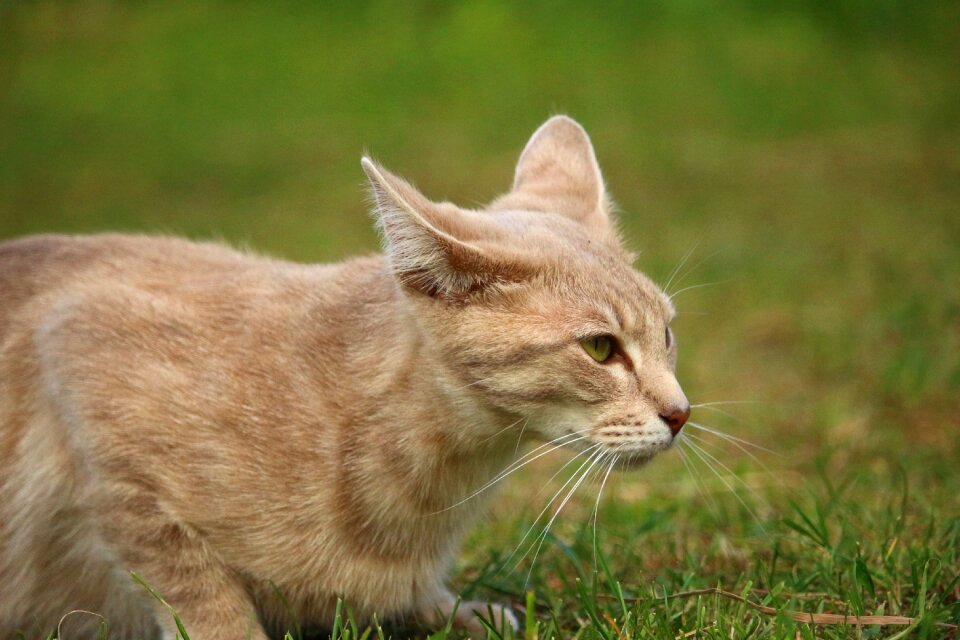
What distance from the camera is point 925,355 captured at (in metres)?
5.45

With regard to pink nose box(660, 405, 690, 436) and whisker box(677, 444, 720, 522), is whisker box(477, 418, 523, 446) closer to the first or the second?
pink nose box(660, 405, 690, 436)

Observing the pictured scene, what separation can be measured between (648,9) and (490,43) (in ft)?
5.04

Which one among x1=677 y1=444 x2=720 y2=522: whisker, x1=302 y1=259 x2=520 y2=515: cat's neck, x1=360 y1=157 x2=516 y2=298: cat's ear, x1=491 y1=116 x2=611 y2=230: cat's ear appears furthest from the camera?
x1=677 y1=444 x2=720 y2=522: whisker

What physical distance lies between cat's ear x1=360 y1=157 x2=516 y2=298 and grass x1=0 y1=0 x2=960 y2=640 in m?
2.76

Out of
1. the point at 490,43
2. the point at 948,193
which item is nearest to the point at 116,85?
the point at 490,43

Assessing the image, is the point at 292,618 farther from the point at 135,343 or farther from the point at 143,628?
the point at 135,343

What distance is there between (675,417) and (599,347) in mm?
253

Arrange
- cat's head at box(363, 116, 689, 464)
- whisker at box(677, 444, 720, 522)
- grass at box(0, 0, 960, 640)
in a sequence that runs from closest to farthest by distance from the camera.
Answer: cat's head at box(363, 116, 689, 464), whisker at box(677, 444, 720, 522), grass at box(0, 0, 960, 640)

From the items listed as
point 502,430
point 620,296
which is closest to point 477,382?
point 502,430

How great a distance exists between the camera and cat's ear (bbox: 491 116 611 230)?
3.31 meters

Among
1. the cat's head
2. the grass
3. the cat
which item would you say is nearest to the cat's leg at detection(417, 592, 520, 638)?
the cat

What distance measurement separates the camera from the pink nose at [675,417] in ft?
9.05

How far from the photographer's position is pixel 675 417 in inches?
109

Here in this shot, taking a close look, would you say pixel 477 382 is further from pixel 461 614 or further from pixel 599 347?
pixel 461 614
